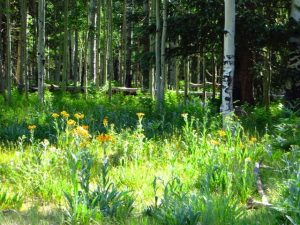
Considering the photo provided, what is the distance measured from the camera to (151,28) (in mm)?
13578

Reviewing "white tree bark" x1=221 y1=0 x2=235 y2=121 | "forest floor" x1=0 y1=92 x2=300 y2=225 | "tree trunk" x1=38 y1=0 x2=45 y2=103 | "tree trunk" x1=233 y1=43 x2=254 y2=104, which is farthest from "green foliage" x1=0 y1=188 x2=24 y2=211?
"tree trunk" x1=233 y1=43 x2=254 y2=104

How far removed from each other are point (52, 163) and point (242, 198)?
95.7 inches

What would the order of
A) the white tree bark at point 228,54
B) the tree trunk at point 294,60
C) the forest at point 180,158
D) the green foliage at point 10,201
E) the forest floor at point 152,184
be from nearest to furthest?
the forest floor at point 152,184
the forest at point 180,158
the green foliage at point 10,201
the white tree bark at point 228,54
the tree trunk at point 294,60

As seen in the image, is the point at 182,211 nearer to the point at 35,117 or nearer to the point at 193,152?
the point at 193,152

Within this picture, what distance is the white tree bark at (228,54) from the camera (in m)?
8.38

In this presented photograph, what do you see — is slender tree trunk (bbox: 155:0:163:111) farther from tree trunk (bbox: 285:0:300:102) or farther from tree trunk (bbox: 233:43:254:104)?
tree trunk (bbox: 285:0:300:102)

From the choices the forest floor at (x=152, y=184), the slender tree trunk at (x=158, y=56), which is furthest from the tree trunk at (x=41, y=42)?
the forest floor at (x=152, y=184)

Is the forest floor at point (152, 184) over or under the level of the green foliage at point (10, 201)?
over

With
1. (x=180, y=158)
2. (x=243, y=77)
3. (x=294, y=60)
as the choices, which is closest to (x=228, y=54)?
(x=180, y=158)

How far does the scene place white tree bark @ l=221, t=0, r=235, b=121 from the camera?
27.5ft

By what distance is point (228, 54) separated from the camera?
8.48 m

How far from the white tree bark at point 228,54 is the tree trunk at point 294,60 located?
2997mm

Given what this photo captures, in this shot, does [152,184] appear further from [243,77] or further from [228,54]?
[243,77]

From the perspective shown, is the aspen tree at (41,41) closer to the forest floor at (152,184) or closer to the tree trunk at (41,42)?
the tree trunk at (41,42)
